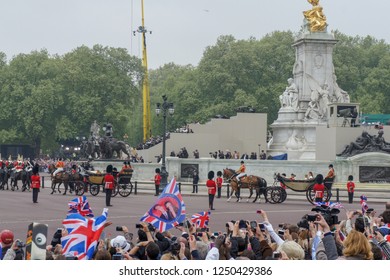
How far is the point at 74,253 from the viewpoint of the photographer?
32.6 ft

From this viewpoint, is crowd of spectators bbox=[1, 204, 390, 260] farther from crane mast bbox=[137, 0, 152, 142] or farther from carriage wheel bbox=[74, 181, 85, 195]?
crane mast bbox=[137, 0, 152, 142]

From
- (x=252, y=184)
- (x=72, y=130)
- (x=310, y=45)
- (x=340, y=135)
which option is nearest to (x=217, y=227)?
(x=252, y=184)

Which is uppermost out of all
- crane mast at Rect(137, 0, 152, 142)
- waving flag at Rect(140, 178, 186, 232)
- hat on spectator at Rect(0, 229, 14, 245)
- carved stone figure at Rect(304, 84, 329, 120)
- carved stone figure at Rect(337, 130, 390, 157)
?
crane mast at Rect(137, 0, 152, 142)

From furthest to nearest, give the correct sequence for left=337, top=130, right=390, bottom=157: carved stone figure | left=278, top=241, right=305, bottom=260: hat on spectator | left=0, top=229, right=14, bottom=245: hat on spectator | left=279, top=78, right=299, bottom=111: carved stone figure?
left=279, top=78, right=299, bottom=111: carved stone figure, left=337, top=130, right=390, bottom=157: carved stone figure, left=0, top=229, right=14, bottom=245: hat on spectator, left=278, top=241, right=305, bottom=260: hat on spectator

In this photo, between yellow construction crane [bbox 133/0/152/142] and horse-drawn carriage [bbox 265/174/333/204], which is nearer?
horse-drawn carriage [bbox 265/174/333/204]

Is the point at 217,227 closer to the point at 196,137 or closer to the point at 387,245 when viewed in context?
the point at 387,245

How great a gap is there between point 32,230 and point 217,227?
14882 mm

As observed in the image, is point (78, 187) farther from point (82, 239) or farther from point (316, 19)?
point (316, 19)

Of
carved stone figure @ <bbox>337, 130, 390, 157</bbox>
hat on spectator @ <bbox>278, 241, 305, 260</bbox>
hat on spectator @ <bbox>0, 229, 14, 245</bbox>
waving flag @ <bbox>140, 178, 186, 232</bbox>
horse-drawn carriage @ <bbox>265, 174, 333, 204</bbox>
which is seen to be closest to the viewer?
hat on spectator @ <bbox>278, 241, 305, 260</bbox>

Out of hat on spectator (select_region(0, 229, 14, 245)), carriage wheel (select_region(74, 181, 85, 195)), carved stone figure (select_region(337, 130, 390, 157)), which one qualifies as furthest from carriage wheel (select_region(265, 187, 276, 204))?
hat on spectator (select_region(0, 229, 14, 245))

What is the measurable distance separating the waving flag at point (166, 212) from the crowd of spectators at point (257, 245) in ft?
0.49

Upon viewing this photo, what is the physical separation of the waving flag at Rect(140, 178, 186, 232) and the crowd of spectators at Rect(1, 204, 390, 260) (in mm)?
151

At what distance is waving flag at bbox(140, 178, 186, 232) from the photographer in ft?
42.1

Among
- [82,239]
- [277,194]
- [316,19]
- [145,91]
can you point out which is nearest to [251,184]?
[277,194]
